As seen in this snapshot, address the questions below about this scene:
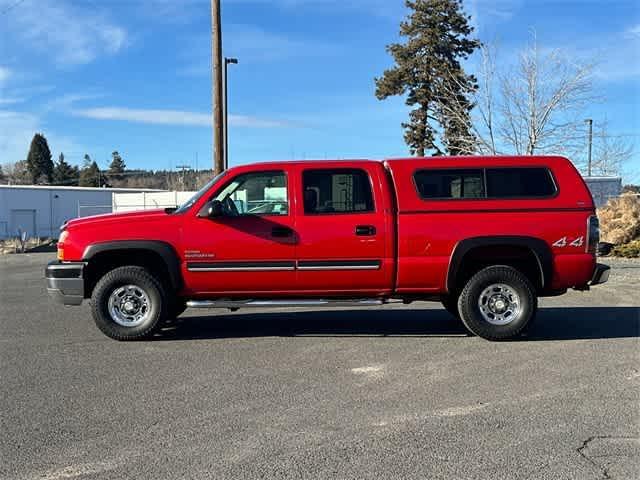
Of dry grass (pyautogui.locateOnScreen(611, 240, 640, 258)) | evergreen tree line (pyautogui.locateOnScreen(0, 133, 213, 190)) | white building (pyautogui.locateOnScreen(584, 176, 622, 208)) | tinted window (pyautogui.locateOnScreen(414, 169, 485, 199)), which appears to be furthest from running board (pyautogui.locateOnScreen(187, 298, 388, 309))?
evergreen tree line (pyautogui.locateOnScreen(0, 133, 213, 190))

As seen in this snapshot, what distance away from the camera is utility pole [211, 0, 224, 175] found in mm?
15258

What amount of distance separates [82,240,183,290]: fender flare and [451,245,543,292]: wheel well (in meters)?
3.20

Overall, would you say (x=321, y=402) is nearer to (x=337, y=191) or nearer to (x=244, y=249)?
(x=244, y=249)

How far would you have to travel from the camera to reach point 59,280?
22.8 feet

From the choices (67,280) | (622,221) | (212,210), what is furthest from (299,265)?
(622,221)

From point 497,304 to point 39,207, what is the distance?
47976 mm

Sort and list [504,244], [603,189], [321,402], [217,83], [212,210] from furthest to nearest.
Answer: [603,189] → [217,83] → [504,244] → [212,210] → [321,402]

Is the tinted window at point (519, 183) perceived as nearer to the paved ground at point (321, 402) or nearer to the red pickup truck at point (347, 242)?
the red pickup truck at point (347, 242)

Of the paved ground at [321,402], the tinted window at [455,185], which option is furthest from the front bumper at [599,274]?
the tinted window at [455,185]

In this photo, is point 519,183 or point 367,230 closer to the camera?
point 367,230

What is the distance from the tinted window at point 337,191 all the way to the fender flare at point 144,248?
159 cm

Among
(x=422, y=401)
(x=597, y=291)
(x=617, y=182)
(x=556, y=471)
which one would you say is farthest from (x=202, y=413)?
(x=617, y=182)

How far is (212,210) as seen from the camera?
6.74 metres

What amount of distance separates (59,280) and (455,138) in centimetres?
1347
